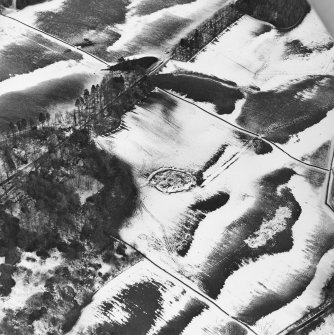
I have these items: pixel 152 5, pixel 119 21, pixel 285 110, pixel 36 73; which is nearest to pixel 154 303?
pixel 285 110

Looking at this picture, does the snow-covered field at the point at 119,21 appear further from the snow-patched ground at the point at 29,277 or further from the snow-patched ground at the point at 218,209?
the snow-patched ground at the point at 29,277

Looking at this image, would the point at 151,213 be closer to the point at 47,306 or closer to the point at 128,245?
the point at 128,245

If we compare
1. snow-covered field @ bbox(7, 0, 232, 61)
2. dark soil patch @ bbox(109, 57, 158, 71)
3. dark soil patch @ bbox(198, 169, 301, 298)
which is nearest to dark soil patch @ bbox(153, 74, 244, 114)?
dark soil patch @ bbox(109, 57, 158, 71)

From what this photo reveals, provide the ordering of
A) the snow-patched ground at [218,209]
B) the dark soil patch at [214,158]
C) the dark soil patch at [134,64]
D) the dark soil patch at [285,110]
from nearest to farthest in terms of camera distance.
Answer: the snow-patched ground at [218,209], the dark soil patch at [214,158], the dark soil patch at [285,110], the dark soil patch at [134,64]

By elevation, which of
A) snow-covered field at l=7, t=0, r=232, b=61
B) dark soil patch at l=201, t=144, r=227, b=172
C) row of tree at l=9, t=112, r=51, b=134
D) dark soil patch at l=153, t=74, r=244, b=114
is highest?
snow-covered field at l=7, t=0, r=232, b=61

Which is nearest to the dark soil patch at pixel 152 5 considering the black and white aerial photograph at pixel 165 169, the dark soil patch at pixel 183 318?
the black and white aerial photograph at pixel 165 169

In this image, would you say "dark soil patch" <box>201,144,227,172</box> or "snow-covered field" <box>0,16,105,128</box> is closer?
"dark soil patch" <box>201,144,227,172</box>

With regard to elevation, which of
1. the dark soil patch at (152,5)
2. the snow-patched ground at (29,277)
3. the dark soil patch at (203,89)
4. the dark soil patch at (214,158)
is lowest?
the snow-patched ground at (29,277)

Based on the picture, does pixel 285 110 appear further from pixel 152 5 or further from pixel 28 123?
pixel 28 123

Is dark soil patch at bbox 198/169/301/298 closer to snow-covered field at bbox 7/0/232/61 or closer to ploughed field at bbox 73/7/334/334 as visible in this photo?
ploughed field at bbox 73/7/334/334
